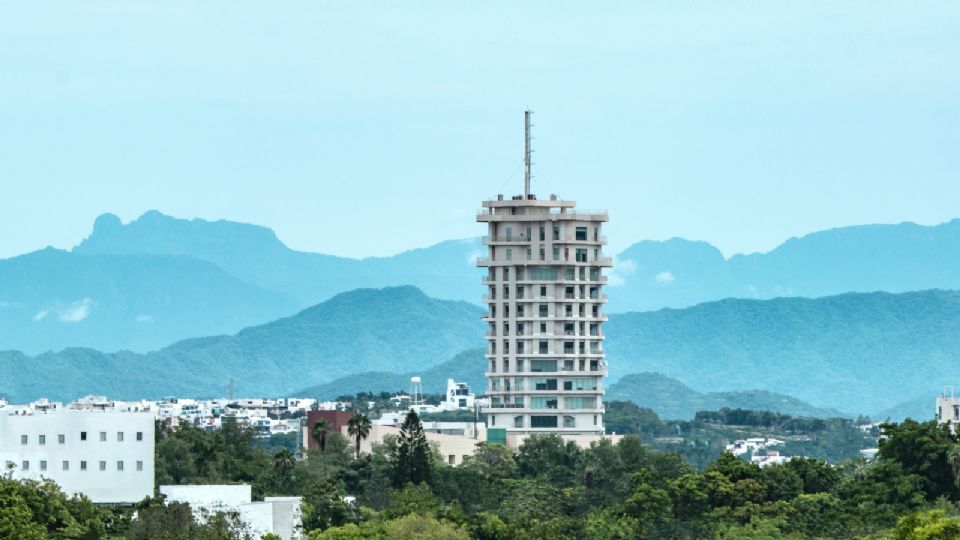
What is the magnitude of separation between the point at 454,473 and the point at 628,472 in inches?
399

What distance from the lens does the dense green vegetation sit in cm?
10250

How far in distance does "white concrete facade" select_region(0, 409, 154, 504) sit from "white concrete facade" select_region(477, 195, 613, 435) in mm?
44761

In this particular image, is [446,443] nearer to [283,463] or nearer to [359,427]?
[359,427]

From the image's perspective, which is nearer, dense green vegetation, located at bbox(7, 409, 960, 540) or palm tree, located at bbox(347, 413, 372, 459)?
dense green vegetation, located at bbox(7, 409, 960, 540)

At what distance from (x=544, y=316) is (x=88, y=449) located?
157ft

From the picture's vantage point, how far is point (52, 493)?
104750 mm

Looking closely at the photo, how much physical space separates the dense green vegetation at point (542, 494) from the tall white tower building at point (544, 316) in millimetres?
24884

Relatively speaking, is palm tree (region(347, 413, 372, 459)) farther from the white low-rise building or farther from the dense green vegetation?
the white low-rise building

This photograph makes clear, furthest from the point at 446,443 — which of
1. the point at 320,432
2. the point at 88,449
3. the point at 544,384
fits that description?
the point at 88,449

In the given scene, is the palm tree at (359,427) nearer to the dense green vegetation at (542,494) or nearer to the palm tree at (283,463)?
the dense green vegetation at (542,494)

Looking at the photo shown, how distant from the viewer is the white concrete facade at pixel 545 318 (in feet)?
555

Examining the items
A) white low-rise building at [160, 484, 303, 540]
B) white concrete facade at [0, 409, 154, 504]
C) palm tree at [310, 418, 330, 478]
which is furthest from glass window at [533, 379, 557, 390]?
white low-rise building at [160, 484, 303, 540]

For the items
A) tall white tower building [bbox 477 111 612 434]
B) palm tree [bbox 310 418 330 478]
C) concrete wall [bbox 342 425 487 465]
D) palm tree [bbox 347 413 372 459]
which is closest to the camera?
palm tree [bbox 347 413 372 459]

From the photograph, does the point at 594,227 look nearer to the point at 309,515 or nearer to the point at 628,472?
the point at 628,472
